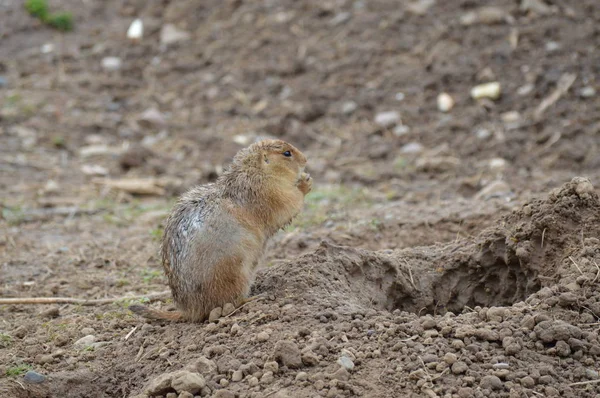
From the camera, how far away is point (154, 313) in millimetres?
4785

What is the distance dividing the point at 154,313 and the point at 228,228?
0.75 metres

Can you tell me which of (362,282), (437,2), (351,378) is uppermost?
(351,378)

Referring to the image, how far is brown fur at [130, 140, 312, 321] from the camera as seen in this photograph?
14.7ft

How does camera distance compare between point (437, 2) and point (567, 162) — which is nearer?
point (567, 162)

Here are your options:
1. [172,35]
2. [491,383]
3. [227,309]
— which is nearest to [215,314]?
[227,309]

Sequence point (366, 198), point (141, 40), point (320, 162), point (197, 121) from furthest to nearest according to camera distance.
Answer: point (141, 40) < point (197, 121) < point (320, 162) < point (366, 198)

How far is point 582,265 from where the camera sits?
173 inches

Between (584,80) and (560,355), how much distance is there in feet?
20.1

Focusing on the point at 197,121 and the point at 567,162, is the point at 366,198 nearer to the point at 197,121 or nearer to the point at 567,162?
the point at 567,162

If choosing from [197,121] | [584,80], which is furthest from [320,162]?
[584,80]

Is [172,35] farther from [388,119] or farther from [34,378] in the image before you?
[34,378]

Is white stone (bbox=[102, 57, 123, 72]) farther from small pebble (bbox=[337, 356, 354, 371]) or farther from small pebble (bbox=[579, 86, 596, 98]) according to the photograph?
small pebble (bbox=[337, 356, 354, 371])

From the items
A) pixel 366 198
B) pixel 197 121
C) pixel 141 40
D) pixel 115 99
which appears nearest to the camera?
pixel 366 198

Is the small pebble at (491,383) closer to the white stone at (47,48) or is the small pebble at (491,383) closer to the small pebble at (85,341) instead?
the small pebble at (85,341)
